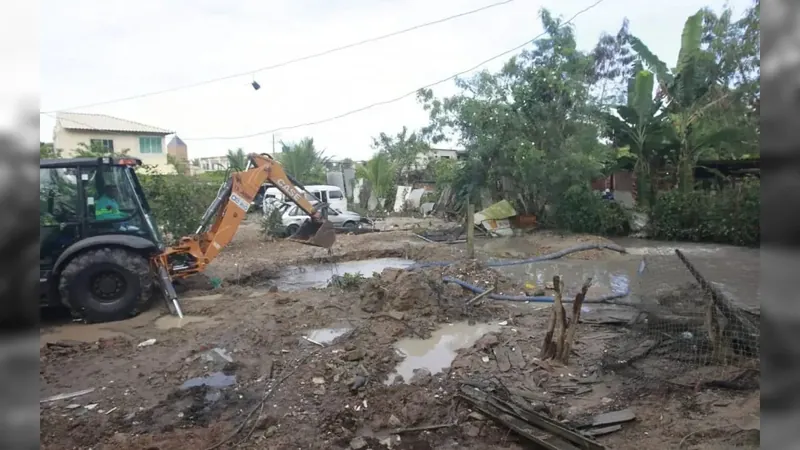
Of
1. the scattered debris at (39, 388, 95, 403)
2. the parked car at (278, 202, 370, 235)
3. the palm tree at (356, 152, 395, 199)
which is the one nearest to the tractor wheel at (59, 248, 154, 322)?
the scattered debris at (39, 388, 95, 403)

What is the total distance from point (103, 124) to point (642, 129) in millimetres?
26366

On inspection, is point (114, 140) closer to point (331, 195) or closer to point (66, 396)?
point (331, 195)

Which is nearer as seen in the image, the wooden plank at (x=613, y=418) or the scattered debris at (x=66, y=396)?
the wooden plank at (x=613, y=418)

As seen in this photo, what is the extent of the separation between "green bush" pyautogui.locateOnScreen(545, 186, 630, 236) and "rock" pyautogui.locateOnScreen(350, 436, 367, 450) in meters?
14.1

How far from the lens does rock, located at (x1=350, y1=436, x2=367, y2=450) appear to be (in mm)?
3878

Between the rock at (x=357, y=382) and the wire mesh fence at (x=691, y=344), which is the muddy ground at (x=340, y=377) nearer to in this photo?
the rock at (x=357, y=382)

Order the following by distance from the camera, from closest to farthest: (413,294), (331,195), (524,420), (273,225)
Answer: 1. (524,420)
2. (413,294)
3. (273,225)
4. (331,195)

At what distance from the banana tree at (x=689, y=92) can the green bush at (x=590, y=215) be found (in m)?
Answer: 2.17

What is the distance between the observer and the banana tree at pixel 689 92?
15.0 metres

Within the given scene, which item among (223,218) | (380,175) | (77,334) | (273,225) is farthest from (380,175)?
(77,334)

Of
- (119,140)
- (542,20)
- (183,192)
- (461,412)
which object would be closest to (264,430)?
(461,412)

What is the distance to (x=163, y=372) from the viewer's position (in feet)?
17.8

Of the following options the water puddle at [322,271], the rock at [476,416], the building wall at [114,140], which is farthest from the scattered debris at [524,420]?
the building wall at [114,140]

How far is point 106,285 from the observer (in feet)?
24.0
